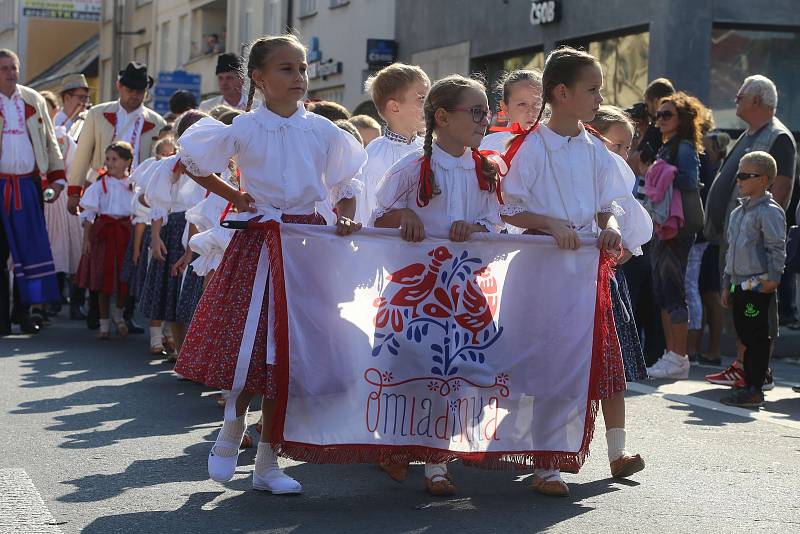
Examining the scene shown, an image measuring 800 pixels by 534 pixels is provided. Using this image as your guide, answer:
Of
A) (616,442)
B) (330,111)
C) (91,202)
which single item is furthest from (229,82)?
(616,442)

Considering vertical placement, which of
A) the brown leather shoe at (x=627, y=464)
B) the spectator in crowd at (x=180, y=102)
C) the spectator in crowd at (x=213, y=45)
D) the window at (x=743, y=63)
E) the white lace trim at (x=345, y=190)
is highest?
the spectator in crowd at (x=213, y=45)

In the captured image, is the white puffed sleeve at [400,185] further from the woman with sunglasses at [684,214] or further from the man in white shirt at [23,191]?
the man in white shirt at [23,191]

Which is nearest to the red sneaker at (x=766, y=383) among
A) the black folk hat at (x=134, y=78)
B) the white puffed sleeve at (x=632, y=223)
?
the white puffed sleeve at (x=632, y=223)

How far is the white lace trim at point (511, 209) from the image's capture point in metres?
6.39

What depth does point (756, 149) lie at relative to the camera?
439 inches

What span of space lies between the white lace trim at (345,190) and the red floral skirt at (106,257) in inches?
274

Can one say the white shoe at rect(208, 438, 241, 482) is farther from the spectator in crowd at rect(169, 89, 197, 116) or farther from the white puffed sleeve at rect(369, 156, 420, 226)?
the spectator in crowd at rect(169, 89, 197, 116)

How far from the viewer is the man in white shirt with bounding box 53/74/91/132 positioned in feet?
60.5

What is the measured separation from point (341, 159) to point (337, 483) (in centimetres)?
139

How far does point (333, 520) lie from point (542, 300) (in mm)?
1418

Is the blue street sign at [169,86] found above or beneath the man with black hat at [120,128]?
above

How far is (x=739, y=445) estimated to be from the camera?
306 inches

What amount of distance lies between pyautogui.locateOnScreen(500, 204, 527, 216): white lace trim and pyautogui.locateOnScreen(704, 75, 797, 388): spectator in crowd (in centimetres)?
474

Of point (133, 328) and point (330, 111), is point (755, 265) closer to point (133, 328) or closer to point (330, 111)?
point (330, 111)
